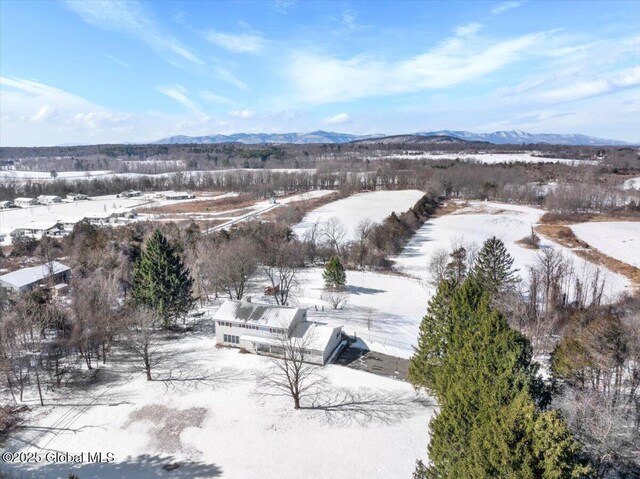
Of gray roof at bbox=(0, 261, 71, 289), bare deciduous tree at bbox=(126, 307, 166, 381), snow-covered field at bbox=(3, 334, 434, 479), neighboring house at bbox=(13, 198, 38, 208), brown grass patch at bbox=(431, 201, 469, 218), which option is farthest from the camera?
neighboring house at bbox=(13, 198, 38, 208)

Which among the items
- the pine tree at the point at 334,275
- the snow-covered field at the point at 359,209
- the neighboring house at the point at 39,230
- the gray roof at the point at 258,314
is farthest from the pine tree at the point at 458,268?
the neighboring house at the point at 39,230

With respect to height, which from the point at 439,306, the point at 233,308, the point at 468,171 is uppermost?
the point at 468,171

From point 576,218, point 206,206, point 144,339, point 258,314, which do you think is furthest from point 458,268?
point 206,206

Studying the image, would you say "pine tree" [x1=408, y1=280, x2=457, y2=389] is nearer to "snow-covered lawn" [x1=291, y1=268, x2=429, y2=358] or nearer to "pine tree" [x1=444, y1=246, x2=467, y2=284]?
"snow-covered lawn" [x1=291, y1=268, x2=429, y2=358]

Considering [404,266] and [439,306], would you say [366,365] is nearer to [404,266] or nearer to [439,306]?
[439,306]

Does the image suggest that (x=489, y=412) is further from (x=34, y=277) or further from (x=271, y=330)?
Answer: (x=34, y=277)

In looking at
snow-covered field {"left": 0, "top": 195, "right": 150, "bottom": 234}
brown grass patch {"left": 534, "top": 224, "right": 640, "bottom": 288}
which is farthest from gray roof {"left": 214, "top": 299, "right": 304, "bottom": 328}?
snow-covered field {"left": 0, "top": 195, "right": 150, "bottom": 234}

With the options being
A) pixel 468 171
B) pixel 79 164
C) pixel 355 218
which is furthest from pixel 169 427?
pixel 79 164
